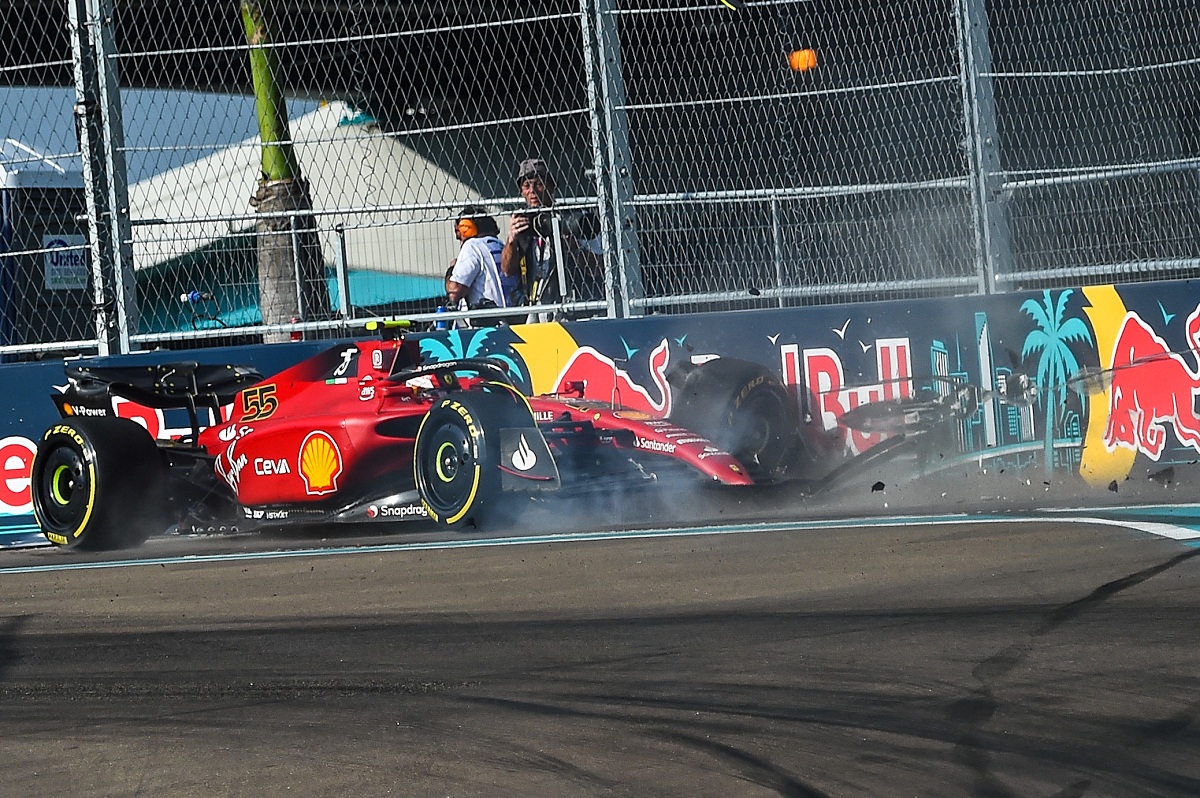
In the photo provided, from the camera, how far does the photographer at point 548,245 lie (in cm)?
806

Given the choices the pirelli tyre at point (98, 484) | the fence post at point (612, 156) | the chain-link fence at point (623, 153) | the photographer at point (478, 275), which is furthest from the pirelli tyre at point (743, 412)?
the pirelli tyre at point (98, 484)

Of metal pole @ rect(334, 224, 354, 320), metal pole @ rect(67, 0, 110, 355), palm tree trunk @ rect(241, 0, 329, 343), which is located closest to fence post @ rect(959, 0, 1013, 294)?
metal pole @ rect(334, 224, 354, 320)

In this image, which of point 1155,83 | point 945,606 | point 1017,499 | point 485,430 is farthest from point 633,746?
point 1155,83

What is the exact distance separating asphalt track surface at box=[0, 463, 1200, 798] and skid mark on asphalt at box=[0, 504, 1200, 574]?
138mm

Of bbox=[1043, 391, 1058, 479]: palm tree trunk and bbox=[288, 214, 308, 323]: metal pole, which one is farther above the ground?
bbox=[288, 214, 308, 323]: metal pole

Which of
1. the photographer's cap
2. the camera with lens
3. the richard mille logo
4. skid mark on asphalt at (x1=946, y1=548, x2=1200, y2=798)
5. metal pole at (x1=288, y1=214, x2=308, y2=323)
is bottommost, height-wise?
skid mark on asphalt at (x1=946, y1=548, x2=1200, y2=798)

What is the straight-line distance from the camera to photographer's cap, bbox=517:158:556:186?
8180 millimetres

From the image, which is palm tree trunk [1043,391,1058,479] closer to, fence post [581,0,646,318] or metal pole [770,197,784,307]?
metal pole [770,197,784,307]

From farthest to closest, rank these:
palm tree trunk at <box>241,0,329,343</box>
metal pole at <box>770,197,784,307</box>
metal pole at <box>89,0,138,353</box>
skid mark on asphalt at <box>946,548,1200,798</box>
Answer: metal pole at <box>770,197,784,307</box> → palm tree trunk at <box>241,0,329,343</box> → metal pole at <box>89,0,138,353</box> → skid mark on asphalt at <box>946,548,1200,798</box>

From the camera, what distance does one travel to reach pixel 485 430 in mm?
7559

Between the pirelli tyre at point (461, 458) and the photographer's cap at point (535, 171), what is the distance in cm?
136

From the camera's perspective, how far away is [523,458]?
7617 mm

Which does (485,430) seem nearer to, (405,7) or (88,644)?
(88,644)

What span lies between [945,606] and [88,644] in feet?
9.83
